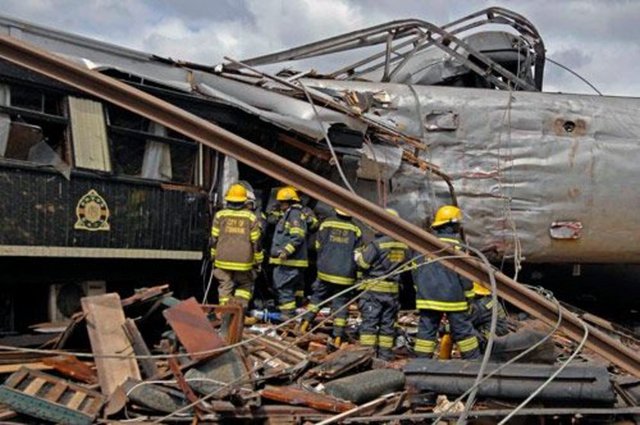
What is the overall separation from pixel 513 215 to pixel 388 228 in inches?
273

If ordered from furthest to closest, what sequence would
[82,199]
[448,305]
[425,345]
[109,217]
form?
[109,217] → [82,199] → [425,345] → [448,305]

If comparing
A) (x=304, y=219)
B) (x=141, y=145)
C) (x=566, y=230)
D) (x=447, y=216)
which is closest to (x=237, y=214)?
(x=304, y=219)

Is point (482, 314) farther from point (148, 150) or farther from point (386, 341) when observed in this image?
point (148, 150)

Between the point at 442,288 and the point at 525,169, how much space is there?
4302 mm

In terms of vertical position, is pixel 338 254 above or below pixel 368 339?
above

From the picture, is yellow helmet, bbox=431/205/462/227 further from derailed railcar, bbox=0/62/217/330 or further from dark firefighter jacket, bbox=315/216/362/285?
derailed railcar, bbox=0/62/217/330

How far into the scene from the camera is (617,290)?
42.5ft

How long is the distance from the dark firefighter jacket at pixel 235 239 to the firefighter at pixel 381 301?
59.0 inches

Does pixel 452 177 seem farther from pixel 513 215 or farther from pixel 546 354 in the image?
pixel 546 354

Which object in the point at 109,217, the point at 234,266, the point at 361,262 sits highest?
the point at 109,217

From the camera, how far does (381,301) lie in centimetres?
745

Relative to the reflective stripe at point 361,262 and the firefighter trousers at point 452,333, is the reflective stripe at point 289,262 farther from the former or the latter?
the firefighter trousers at point 452,333

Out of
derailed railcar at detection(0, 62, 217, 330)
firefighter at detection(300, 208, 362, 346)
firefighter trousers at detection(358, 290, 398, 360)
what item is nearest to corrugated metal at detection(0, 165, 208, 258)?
derailed railcar at detection(0, 62, 217, 330)

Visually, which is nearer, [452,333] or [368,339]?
[452,333]
